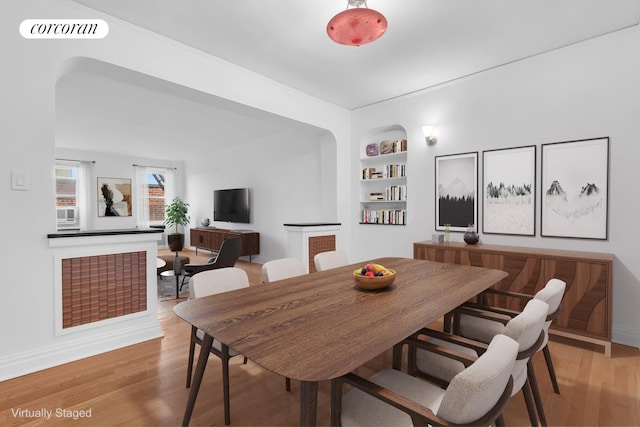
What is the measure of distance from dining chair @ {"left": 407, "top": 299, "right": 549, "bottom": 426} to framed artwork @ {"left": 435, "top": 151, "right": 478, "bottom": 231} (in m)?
2.12

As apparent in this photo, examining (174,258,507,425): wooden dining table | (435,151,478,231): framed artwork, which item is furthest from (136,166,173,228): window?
(174,258,507,425): wooden dining table

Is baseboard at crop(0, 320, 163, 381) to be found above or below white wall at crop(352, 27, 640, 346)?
below

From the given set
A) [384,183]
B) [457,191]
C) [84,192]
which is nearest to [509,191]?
[457,191]

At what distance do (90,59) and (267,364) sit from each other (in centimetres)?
271

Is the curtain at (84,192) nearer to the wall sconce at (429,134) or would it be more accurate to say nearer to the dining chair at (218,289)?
the dining chair at (218,289)

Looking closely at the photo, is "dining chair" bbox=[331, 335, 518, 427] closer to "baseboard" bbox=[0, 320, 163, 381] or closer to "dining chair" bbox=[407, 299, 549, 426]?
"dining chair" bbox=[407, 299, 549, 426]

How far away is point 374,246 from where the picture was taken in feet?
14.9

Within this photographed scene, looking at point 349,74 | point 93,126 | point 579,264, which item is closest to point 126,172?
point 93,126

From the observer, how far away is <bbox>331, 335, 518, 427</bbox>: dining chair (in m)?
0.82

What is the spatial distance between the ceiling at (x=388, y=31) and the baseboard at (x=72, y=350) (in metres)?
2.59

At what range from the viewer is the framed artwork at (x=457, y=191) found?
3.58 metres

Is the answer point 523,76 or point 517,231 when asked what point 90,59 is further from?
point 517,231

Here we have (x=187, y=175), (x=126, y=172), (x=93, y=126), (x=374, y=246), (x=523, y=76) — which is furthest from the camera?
(x=187, y=175)

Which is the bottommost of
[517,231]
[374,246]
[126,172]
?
[374,246]
